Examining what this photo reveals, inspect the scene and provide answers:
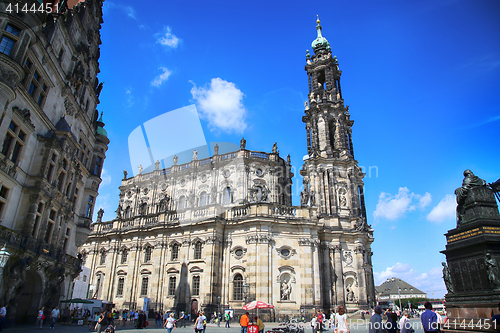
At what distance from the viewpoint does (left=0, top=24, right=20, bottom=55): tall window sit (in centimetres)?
1748

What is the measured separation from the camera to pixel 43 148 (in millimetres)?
22188

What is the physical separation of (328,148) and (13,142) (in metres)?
36.6

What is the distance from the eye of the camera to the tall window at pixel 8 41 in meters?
17.5

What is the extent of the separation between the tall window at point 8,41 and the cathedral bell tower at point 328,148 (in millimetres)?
29551

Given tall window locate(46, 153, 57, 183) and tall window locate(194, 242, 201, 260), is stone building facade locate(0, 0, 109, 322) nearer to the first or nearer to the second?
tall window locate(46, 153, 57, 183)

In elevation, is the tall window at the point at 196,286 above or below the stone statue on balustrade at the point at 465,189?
below

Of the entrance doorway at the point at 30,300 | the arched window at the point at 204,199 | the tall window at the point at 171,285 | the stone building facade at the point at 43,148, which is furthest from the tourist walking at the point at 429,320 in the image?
the arched window at the point at 204,199

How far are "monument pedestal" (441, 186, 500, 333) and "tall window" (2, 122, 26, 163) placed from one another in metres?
23.3

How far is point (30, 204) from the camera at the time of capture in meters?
20.8

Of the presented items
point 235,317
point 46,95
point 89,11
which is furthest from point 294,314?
point 89,11

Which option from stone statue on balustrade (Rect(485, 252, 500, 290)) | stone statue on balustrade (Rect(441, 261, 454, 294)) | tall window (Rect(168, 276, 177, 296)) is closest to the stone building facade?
tall window (Rect(168, 276, 177, 296))

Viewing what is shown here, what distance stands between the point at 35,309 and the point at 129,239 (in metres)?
16.8

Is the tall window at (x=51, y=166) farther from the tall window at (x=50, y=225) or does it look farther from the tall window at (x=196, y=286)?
the tall window at (x=196, y=286)

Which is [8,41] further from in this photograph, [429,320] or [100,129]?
[429,320]
